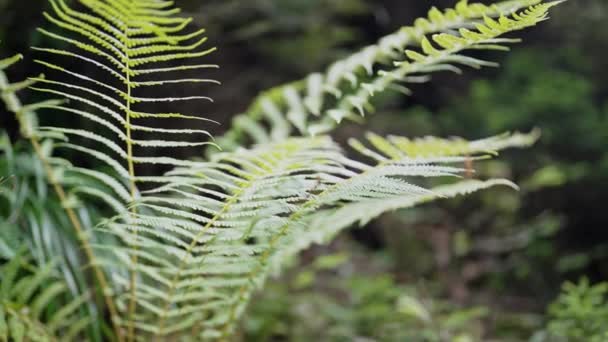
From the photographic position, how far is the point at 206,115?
183 cm

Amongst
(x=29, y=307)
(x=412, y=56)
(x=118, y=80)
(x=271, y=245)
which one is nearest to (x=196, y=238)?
(x=271, y=245)

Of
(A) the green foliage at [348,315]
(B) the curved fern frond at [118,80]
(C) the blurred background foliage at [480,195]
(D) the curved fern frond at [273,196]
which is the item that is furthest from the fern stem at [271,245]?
(C) the blurred background foliage at [480,195]

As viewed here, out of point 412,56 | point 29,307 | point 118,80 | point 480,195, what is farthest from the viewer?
point 480,195

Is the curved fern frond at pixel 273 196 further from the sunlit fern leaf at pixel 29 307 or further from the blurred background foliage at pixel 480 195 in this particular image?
the blurred background foliage at pixel 480 195

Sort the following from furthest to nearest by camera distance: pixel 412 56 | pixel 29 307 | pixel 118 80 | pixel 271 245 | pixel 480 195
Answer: pixel 480 195 → pixel 118 80 → pixel 29 307 → pixel 271 245 → pixel 412 56

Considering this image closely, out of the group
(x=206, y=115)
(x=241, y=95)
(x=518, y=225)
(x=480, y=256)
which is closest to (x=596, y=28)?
(x=518, y=225)

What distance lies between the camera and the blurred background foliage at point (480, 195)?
1689 millimetres

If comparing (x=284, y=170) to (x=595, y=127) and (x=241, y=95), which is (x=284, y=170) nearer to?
(x=241, y=95)

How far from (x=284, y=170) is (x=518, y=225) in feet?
5.20

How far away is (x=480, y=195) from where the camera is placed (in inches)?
82.9

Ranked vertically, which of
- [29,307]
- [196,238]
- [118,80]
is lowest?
[29,307]

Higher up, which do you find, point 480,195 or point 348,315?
point 480,195

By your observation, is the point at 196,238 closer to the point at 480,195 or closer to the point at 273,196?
the point at 273,196

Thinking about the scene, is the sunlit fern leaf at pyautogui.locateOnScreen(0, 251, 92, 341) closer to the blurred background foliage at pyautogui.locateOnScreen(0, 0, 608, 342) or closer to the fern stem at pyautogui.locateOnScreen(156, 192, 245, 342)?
the fern stem at pyautogui.locateOnScreen(156, 192, 245, 342)
